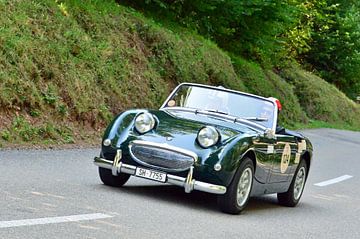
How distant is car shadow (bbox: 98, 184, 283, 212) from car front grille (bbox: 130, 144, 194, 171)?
559mm

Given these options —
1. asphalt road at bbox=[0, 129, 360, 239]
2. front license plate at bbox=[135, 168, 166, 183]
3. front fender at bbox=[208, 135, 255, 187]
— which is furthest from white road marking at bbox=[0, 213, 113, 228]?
front fender at bbox=[208, 135, 255, 187]

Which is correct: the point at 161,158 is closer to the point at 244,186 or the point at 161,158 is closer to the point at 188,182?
the point at 188,182

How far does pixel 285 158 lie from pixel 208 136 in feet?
5.69

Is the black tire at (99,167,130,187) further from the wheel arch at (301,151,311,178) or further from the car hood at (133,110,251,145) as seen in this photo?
the wheel arch at (301,151,311,178)

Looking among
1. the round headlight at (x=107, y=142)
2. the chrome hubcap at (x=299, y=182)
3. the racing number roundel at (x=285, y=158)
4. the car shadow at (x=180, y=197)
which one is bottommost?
the car shadow at (x=180, y=197)

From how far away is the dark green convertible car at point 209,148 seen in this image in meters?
8.40

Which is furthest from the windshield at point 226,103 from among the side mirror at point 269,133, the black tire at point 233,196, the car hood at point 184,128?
the black tire at point 233,196

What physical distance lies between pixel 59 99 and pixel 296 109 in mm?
23007

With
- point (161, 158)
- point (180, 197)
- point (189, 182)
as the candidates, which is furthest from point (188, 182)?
point (180, 197)

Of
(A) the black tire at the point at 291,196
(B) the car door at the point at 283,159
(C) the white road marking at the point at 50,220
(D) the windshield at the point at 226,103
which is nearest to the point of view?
(C) the white road marking at the point at 50,220

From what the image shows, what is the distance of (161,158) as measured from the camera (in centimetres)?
855

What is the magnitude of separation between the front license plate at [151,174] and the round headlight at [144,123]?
0.53 metres

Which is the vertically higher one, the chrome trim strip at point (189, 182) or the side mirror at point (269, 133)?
the side mirror at point (269, 133)

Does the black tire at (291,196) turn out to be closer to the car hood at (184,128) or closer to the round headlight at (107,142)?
the car hood at (184,128)
